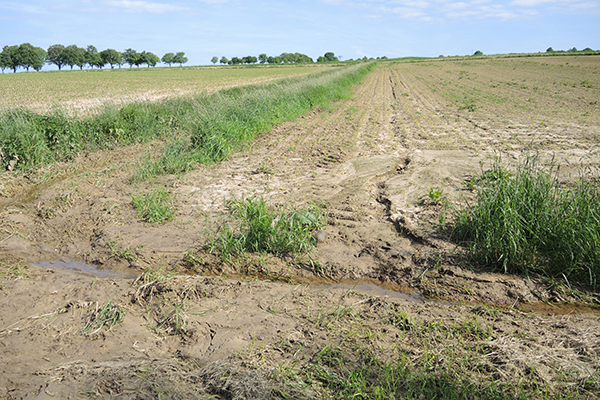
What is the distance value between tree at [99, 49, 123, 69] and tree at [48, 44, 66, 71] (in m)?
10.6

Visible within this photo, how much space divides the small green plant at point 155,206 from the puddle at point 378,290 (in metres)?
2.87

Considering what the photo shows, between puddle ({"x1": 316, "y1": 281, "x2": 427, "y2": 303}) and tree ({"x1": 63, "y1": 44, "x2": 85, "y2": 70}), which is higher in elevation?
tree ({"x1": 63, "y1": 44, "x2": 85, "y2": 70})

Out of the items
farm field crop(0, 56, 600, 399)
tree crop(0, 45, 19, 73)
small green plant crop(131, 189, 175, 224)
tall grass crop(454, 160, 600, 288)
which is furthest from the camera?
tree crop(0, 45, 19, 73)

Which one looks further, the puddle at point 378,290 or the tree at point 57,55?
the tree at point 57,55

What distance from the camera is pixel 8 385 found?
255 cm

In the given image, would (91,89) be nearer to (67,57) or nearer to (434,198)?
(434,198)

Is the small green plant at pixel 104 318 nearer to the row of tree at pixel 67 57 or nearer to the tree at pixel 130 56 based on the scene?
the row of tree at pixel 67 57

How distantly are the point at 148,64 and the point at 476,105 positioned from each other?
133m

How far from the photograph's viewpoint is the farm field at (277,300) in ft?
8.59

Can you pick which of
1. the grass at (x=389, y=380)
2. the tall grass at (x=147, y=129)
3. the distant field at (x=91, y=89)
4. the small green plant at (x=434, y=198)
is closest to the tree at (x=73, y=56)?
the distant field at (x=91, y=89)

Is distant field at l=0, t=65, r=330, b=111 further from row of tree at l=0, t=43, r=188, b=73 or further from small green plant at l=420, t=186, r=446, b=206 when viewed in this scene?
row of tree at l=0, t=43, r=188, b=73

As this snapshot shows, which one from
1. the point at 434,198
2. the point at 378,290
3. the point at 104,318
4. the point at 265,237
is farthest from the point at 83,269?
the point at 434,198

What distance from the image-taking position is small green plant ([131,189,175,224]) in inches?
223

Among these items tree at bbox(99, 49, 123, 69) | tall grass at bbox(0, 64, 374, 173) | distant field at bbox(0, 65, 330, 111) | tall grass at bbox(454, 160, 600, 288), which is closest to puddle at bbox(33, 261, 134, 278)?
tall grass at bbox(0, 64, 374, 173)
